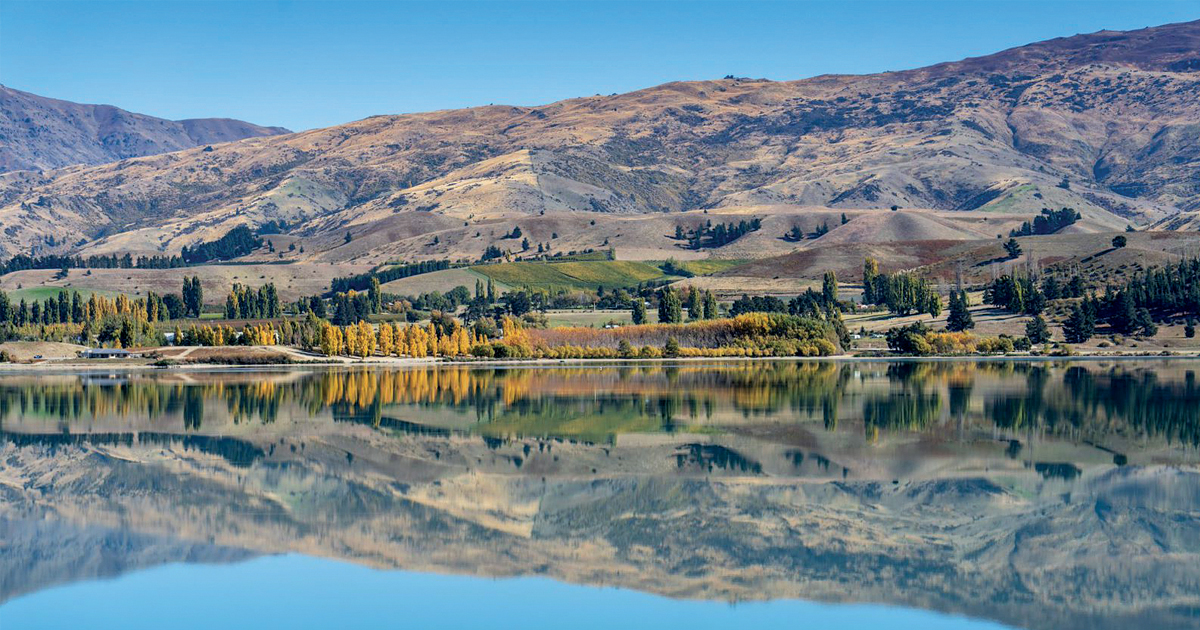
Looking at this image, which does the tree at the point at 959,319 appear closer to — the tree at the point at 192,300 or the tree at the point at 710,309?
the tree at the point at 710,309

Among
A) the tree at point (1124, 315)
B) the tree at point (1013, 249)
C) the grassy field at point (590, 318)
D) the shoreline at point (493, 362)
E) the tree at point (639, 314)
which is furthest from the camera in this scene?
the tree at point (1013, 249)

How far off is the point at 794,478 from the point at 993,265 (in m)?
145

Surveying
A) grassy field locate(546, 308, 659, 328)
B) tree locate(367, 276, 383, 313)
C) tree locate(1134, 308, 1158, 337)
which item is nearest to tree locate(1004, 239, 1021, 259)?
grassy field locate(546, 308, 659, 328)

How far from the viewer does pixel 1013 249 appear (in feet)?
601

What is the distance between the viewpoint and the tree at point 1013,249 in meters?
181

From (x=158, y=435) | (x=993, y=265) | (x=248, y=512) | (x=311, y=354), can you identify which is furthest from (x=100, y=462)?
(x=993, y=265)

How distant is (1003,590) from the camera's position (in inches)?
954

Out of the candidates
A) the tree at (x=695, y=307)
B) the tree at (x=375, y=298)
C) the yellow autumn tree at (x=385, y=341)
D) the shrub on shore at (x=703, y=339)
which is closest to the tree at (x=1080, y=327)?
the shrub on shore at (x=703, y=339)

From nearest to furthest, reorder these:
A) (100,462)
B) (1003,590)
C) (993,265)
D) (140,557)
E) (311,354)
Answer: (1003,590)
(140,557)
(100,462)
(311,354)
(993,265)

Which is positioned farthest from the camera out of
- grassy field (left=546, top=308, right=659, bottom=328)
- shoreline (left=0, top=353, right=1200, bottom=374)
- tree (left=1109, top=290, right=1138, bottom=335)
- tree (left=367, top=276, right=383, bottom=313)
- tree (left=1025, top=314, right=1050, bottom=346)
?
tree (left=367, top=276, right=383, bottom=313)

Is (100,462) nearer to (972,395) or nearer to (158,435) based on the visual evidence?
(158,435)

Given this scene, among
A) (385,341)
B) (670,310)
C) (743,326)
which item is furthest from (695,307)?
(385,341)

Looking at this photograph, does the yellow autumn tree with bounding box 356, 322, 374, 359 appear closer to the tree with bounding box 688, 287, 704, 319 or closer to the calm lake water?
the tree with bounding box 688, 287, 704, 319

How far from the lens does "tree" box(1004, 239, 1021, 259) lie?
595 feet
